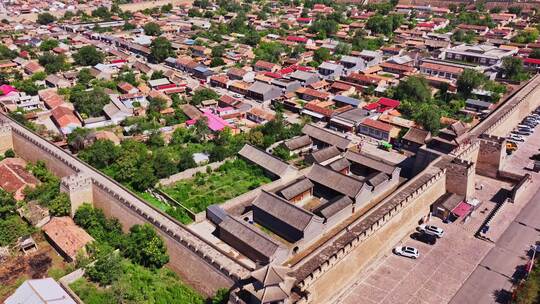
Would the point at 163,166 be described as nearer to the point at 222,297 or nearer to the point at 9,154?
the point at 222,297

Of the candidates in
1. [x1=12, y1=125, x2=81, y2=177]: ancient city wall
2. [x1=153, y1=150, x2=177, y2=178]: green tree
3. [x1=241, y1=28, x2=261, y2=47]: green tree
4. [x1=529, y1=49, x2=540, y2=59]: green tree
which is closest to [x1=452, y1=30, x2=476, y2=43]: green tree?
[x1=529, y1=49, x2=540, y2=59]: green tree

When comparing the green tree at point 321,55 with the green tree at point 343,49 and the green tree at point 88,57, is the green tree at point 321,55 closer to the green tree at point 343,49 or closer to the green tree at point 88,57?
the green tree at point 343,49

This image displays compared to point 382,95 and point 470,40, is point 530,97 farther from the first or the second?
point 470,40

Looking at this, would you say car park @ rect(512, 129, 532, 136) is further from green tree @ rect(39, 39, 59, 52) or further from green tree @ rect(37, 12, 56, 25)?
green tree @ rect(37, 12, 56, 25)

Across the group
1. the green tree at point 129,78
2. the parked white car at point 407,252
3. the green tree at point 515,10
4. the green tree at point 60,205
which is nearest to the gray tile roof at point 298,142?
the parked white car at point 407,252

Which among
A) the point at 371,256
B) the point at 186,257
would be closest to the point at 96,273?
the point at 186,257

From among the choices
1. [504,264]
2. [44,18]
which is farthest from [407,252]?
[44,18]

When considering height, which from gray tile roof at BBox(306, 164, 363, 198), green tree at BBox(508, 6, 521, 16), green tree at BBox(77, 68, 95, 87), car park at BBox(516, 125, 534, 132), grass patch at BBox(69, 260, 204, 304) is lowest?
grass patch at BBox(69, 260, 204, 304)
